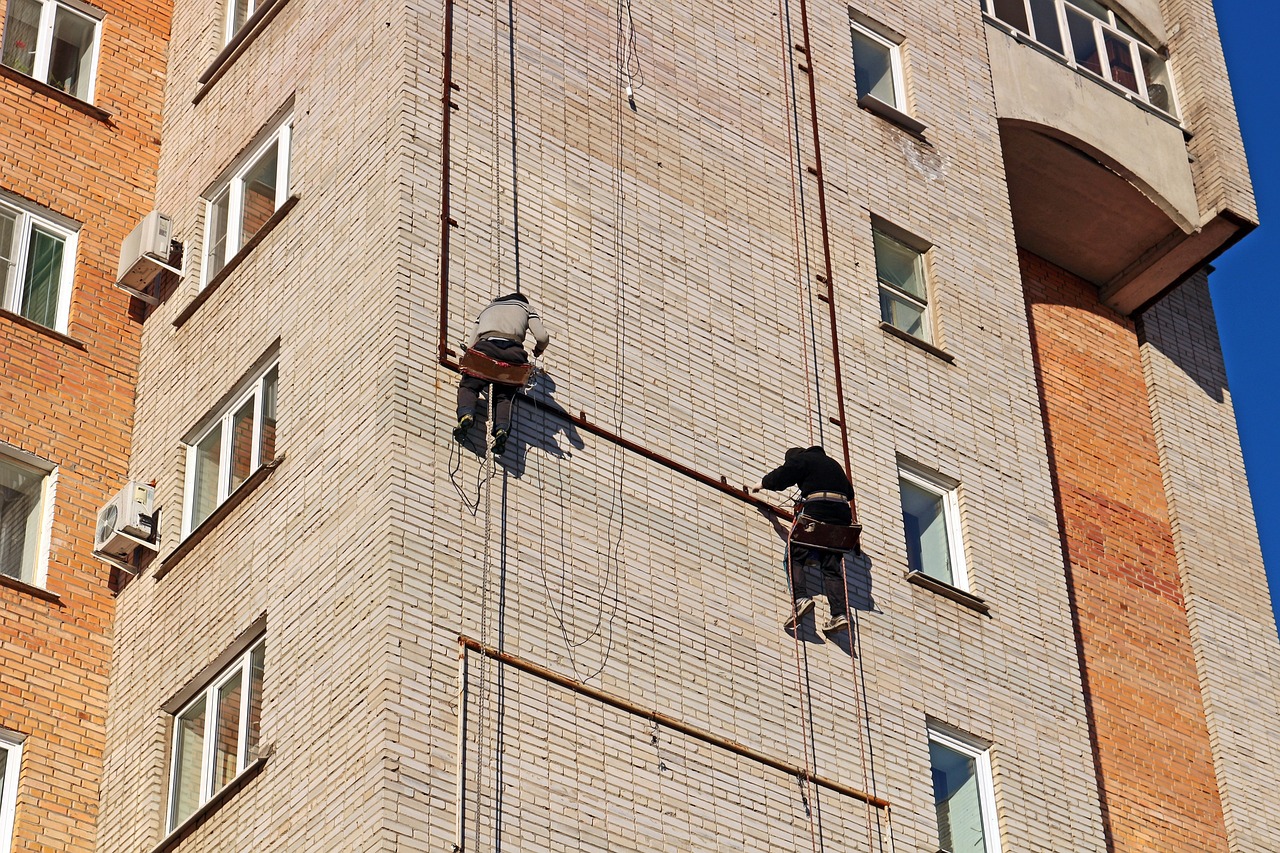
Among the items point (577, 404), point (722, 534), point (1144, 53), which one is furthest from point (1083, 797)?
point (1144, 53)

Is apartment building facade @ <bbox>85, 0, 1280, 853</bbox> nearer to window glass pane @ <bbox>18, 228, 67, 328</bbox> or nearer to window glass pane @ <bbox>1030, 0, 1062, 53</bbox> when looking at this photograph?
window glass pane @ <bbox>1030, 0, 1062, 53</bbox>

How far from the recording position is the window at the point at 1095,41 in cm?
3073

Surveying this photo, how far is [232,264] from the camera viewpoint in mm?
24109

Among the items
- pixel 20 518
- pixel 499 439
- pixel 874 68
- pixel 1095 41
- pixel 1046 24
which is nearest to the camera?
pixel 499 439

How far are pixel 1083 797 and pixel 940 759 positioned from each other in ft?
5.95

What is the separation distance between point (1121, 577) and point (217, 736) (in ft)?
40.6

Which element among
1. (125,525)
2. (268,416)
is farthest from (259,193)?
(125,525)

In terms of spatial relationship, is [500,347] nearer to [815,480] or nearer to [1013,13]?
[815,480]

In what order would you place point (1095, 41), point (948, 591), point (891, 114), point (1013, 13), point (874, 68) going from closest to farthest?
point (948, 591) → point (891, 114) → point (874, 68) → point (1013, 13) → point (1095, 41)

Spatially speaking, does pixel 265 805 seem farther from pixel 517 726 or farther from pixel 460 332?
pixel 460 332

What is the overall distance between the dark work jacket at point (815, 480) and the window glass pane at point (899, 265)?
5002mm

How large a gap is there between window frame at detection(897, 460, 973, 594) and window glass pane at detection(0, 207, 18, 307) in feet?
32.9

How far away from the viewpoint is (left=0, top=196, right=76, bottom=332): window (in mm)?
24953

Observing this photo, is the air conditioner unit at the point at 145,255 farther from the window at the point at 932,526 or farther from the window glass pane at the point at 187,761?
the window at the point at 932,526
